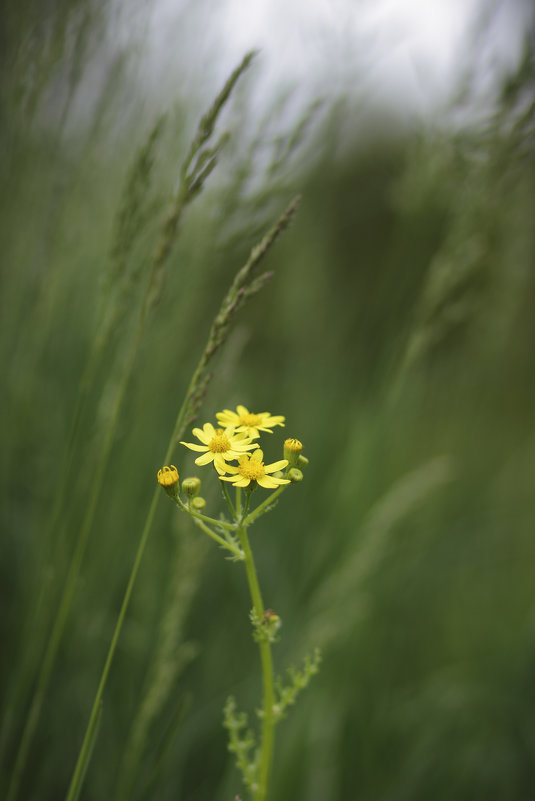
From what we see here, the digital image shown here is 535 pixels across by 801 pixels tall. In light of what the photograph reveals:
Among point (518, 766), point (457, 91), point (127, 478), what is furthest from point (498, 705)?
point (457, 91)

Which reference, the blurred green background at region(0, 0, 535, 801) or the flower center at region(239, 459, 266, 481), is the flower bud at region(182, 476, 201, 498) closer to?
the flower center at region(239, 459, 266, 481)

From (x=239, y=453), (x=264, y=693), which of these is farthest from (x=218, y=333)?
(x=264, y=693)

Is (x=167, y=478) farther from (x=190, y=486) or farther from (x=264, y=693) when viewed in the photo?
(x=264, y=693)

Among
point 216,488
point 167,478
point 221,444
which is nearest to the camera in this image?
point 167,478

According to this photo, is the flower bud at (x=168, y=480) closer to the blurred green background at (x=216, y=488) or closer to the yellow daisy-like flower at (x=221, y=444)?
the yellow daisy-like flower at (x=221, y=444)

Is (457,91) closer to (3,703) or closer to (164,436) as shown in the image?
(164,436)

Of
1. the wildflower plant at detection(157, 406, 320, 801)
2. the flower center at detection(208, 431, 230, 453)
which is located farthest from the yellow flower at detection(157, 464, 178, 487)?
the flower center at detection(208, 431, 230, 453)
